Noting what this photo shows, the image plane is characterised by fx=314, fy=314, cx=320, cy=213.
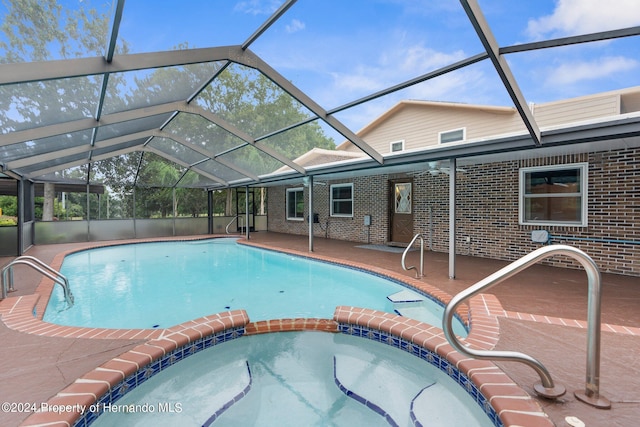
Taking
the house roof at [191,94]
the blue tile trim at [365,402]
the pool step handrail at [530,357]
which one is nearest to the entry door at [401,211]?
the house roof at [191,94]

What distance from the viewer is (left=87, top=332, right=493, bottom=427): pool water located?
2.34 meters

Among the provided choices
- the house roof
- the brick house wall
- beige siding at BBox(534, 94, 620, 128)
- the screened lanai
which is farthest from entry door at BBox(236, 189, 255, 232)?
beige siding at BBox(534, 94, 620, 128)

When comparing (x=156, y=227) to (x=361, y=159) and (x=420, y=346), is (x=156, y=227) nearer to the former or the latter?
(x=361, y=159)

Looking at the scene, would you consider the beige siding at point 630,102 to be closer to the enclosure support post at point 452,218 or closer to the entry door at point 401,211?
the enclosure support post at point 452,218

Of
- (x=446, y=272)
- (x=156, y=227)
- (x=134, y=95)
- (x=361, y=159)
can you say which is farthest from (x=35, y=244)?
(x=446, y=272)

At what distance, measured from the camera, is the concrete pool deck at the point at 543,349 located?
75.9 inches

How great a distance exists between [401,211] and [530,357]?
25.8 ft

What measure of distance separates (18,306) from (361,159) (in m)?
6.12

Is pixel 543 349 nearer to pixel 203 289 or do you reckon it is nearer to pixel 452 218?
pixel 452 218

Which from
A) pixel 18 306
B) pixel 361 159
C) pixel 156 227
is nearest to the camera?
pixel 18 306

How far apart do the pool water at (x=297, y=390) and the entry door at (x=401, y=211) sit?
644 cm

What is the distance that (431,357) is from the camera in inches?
109

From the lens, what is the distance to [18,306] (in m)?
3.88

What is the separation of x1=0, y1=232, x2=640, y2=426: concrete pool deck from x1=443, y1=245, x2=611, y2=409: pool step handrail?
0.08 m
